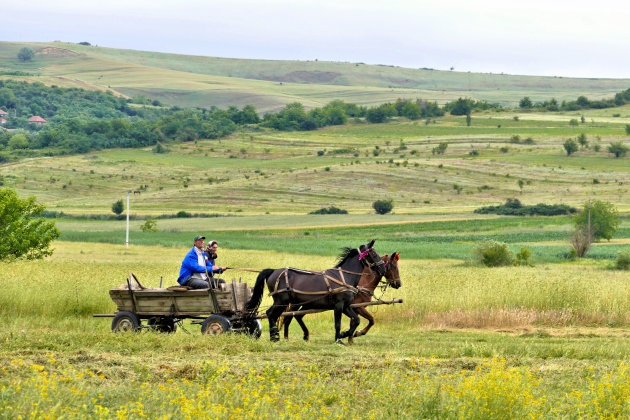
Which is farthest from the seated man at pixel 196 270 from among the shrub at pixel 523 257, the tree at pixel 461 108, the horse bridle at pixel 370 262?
the tree at pixel 461 108

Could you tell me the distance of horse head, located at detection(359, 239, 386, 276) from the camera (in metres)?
15.9

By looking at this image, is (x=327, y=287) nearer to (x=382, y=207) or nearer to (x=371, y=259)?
(x=371, y=259)

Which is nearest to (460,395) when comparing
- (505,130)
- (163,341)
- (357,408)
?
(357,408)

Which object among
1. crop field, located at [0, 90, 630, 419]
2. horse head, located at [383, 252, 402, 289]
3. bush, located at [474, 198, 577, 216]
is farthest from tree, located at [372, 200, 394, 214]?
horse head, located at [383, 252, 402, 289]

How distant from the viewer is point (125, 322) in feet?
50.6

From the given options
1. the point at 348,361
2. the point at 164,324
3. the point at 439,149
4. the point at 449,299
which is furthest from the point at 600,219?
the point at 439,149

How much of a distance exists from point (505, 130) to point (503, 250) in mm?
99417

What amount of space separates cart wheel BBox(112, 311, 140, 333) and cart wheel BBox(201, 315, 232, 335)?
Answer: 1.30 meters

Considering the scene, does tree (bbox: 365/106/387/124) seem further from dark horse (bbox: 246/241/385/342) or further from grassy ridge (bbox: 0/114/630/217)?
dark horse (bbox: 246/241/385/342)

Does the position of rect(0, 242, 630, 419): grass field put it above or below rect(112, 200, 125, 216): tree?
above

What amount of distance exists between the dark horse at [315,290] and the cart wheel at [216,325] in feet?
2.52

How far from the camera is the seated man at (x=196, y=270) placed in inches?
602

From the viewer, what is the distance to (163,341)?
13344 millimetres

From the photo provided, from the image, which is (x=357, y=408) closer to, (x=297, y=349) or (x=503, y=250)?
(x=297, y=349)
